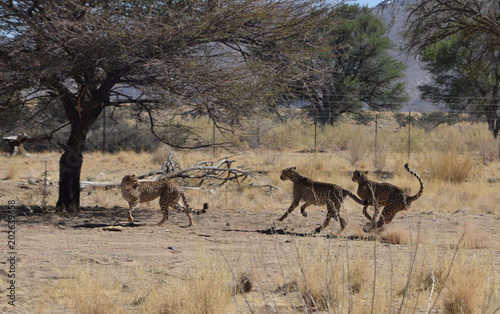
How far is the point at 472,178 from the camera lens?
18266 mm

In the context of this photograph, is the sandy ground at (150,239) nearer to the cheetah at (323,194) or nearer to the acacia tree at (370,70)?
the cheetah at (323,194)

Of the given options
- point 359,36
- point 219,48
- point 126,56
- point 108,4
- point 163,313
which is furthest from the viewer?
point 359,36

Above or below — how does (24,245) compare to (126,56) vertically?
below

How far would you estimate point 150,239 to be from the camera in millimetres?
8742

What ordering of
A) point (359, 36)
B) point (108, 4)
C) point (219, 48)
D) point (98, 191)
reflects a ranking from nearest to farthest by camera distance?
point (108, 4), point (219, 48), point (98, 191), point (359, 36)

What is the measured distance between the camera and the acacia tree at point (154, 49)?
9312mm

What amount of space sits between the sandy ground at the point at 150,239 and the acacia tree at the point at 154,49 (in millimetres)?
1915

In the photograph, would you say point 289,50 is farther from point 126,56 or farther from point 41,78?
point 41,78

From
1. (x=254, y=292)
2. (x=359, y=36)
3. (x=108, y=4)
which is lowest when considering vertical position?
(x=254, y=292)

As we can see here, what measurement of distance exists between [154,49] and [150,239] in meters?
3.24

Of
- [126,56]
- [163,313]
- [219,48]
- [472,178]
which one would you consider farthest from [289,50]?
[472,178]

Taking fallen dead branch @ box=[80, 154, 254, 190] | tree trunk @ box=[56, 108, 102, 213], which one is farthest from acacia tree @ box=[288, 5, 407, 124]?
tree trunk @ box=[56, 108, 102, 213]

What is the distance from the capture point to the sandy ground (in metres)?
6.21

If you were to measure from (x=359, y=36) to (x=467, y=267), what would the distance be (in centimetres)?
3186
